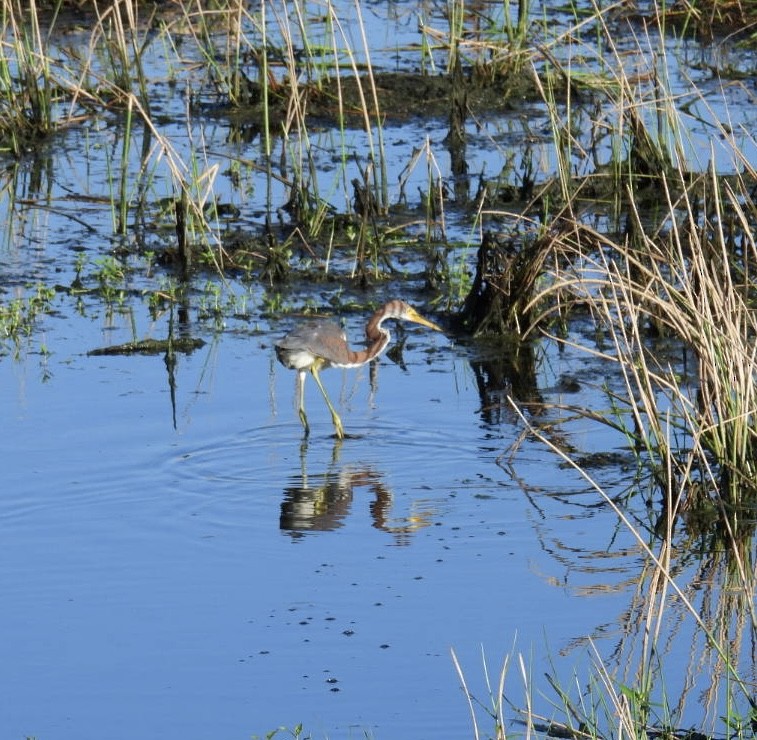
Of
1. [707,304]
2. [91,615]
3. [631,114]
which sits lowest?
[91,615]

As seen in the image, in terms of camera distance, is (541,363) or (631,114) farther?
(631,114)

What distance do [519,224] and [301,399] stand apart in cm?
297

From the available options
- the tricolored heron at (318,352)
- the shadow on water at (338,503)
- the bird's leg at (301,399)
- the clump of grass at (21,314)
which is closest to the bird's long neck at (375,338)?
the tricolored heron at (318,352)

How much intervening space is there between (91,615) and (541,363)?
3682 millimetres

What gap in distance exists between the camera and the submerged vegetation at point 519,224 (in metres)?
5.96

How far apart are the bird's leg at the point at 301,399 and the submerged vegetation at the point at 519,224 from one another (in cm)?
108

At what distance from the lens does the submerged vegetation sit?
5.96m

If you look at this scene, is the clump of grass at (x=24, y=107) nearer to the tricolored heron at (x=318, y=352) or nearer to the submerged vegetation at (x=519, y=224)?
the submerged vegetation at (x=519, y=224)

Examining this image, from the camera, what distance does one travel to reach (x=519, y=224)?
34.9ft

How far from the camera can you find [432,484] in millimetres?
7250

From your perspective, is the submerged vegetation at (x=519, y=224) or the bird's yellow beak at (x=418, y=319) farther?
the bird's yellow beak at (x=418, y=319)

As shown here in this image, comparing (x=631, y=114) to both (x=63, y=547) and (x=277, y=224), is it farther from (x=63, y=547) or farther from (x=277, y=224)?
(x=63, y=547)

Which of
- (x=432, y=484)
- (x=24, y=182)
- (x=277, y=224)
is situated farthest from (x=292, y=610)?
(x=24, y=182)

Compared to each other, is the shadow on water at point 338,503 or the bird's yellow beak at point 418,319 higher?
the bird's yellow beak at point 418,319
